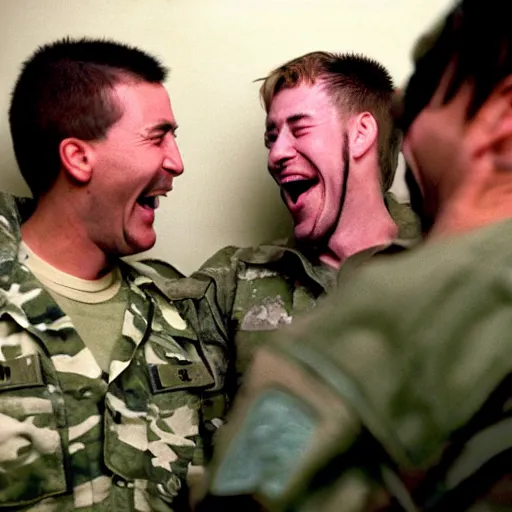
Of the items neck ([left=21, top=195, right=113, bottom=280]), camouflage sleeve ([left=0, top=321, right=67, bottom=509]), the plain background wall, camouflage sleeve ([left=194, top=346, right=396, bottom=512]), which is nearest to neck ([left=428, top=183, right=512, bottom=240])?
camouflage sleeve ([left=194, top=346, right=396, bottom=512])

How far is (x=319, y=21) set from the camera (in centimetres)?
140

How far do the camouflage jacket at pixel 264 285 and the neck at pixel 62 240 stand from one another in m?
0.22

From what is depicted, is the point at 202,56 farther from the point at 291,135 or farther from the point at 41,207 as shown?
the point at 41,207

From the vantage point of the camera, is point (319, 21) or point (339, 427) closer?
point (339, 427)

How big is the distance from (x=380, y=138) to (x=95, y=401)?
0.67 m

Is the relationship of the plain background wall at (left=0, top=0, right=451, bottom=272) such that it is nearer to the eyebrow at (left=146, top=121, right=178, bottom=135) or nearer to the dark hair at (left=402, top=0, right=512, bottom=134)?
the eyebrow at (left=146, top=121, right=178, bottom=135)

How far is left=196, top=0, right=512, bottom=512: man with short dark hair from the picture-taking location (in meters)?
0.36

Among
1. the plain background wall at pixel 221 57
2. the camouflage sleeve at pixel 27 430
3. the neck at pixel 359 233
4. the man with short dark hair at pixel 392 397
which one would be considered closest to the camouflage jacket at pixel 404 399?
the man with short dark hair at pixel 392 397

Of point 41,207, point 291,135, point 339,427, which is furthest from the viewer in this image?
point 291,135

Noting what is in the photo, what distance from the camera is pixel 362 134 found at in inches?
49.1

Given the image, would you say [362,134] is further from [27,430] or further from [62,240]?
[27,430]

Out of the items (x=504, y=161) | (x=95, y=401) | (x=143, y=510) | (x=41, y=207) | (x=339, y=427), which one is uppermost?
(x=504, y=161)

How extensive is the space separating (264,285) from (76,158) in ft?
1.22

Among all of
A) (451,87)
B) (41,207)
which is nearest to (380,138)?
(41,207)
